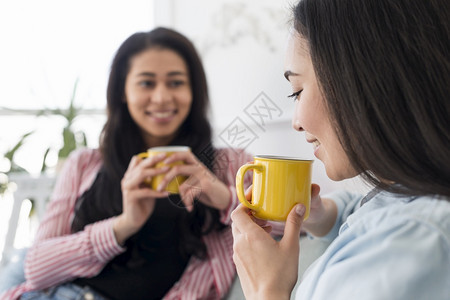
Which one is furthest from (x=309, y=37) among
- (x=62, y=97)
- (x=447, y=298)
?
(x=62, y=97)

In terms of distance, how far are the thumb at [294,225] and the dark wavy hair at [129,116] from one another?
76 cm

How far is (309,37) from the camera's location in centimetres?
51

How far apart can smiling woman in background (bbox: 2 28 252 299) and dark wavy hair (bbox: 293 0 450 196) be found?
0.57 metres

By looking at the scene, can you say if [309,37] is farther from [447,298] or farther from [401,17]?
[447,298]

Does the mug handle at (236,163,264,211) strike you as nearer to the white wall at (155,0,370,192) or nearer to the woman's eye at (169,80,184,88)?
the white wall at (155,0,370,192)

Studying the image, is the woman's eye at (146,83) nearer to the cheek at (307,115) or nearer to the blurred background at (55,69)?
the blurred background at (55,69)

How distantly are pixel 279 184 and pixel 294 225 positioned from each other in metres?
0.07

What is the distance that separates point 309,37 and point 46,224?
1098mm

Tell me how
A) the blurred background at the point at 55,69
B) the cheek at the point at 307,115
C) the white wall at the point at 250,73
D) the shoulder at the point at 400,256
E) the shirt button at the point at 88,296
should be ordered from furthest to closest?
the blurred background at the point at 55,69, the shirt button at the point at 88,296, the white wall at the point at 250,73, the cheek at the point at 307,115, the shoulder at the point at 400,256

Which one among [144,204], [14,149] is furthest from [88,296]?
[14,149]

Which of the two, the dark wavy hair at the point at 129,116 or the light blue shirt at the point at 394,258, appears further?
the dark wavy hair at the point at 129,116

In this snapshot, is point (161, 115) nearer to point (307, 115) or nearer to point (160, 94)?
point (160, 94)

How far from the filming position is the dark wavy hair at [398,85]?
0.45 meters

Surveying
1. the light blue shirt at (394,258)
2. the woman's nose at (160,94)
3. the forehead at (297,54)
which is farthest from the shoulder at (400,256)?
the woman's nose at (160,94)
